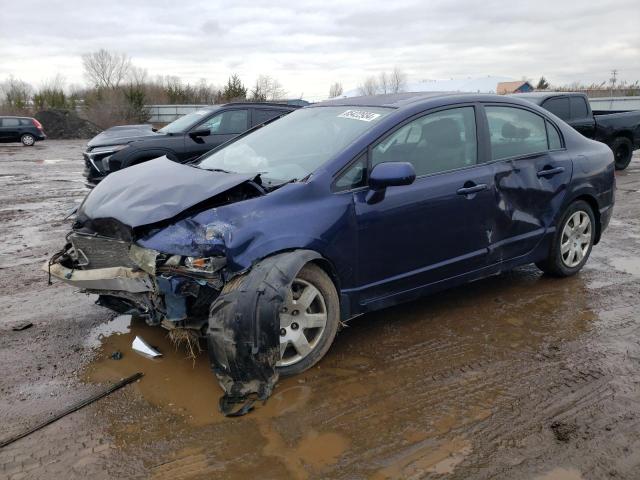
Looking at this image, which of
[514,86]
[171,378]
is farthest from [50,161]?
[514,86]

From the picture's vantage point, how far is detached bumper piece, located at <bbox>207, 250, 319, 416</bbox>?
3.11 metres

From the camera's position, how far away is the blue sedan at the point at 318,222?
3.28 meters

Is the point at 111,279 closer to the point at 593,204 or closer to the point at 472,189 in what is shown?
the point at 472,189

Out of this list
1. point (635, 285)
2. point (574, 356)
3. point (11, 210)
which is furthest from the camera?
point (11, 210)

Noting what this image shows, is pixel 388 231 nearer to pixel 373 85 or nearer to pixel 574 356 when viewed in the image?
pixel 574 356

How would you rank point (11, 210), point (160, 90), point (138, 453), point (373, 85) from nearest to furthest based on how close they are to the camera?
point (138, 453) → point (11, 210) → point (160, 90) → point (373, 85)

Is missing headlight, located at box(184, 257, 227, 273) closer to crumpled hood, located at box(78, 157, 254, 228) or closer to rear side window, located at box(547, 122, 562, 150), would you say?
crumpled hood, located at box(78, 157, 254, 228)

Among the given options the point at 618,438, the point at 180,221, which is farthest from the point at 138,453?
the point at 618,438

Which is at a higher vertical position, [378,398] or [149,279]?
[149,279]

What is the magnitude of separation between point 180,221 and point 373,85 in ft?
151

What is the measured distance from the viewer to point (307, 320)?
3557 mm

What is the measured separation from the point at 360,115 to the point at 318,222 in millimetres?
1141

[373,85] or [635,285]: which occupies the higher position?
[373,85]

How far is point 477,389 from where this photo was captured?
11.1 ft
